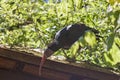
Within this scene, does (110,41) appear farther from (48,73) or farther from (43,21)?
(43,21)

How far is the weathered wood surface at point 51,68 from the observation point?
3818 millimetres

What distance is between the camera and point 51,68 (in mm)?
3994

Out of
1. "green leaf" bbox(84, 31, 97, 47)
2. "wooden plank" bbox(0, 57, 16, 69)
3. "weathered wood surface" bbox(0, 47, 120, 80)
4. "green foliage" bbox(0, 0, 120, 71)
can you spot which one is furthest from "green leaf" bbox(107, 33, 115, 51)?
"green foliage" bbox(0, 0, 120, 71)

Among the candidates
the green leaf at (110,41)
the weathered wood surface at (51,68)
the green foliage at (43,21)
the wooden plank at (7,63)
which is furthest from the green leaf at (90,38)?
the green foliage at (43,21)

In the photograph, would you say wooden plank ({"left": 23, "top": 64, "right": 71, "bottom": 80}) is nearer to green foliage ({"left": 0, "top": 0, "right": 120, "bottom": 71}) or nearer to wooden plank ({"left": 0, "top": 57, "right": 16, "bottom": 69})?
wooden plank ({"left": 0, "top": 57, "right": 16, "bottom": 69})

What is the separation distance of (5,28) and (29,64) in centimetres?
441

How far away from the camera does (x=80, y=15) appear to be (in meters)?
6.24

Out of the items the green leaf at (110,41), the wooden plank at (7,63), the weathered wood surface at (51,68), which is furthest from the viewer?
the wooden plank at (7,63)

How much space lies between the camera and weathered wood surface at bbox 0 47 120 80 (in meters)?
3.82

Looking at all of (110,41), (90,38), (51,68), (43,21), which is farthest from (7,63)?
(43,21)

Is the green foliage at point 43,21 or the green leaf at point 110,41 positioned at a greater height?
the green leaf at point 110,41

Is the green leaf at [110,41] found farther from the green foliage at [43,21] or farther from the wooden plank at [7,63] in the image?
the green foliage at [43,21]

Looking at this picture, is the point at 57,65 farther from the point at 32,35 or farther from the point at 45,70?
the point at 32,35

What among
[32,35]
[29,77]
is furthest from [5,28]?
[29,77]
